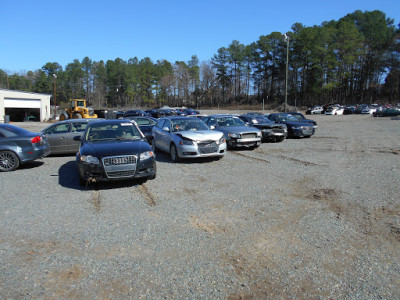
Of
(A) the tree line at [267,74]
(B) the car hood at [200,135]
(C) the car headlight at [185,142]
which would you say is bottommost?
(C) the car headlight at [185,142]

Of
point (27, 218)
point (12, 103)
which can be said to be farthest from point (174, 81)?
point (27, 218)

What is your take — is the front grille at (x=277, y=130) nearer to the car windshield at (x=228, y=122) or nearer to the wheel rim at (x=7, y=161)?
the car windshield at (x=228, y=122)

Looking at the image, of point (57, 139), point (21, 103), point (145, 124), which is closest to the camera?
point (57, 139)

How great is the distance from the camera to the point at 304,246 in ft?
13.7

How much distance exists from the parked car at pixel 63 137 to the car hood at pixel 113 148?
4.54m

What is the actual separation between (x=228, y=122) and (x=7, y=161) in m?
8.88

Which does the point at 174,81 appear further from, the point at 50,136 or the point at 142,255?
the point at 142,255

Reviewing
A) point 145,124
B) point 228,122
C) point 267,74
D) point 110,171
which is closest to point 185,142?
point 110,171

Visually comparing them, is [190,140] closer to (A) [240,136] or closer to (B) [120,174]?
(A) [240,136]

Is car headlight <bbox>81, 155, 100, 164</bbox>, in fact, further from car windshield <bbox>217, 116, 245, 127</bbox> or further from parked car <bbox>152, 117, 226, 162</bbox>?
car windshield <bbox>217, 116, 245, 127</bbox>

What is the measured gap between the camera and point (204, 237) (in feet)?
14.7

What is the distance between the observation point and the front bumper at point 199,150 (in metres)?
10.1

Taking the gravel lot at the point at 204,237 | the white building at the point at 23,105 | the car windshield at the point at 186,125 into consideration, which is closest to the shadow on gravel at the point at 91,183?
the gravel lot at the point at 204,237

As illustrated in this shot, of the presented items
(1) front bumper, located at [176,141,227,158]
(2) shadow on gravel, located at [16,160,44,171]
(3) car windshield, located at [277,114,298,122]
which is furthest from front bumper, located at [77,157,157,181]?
(3) car windshield, located at [277,114,298,122]
